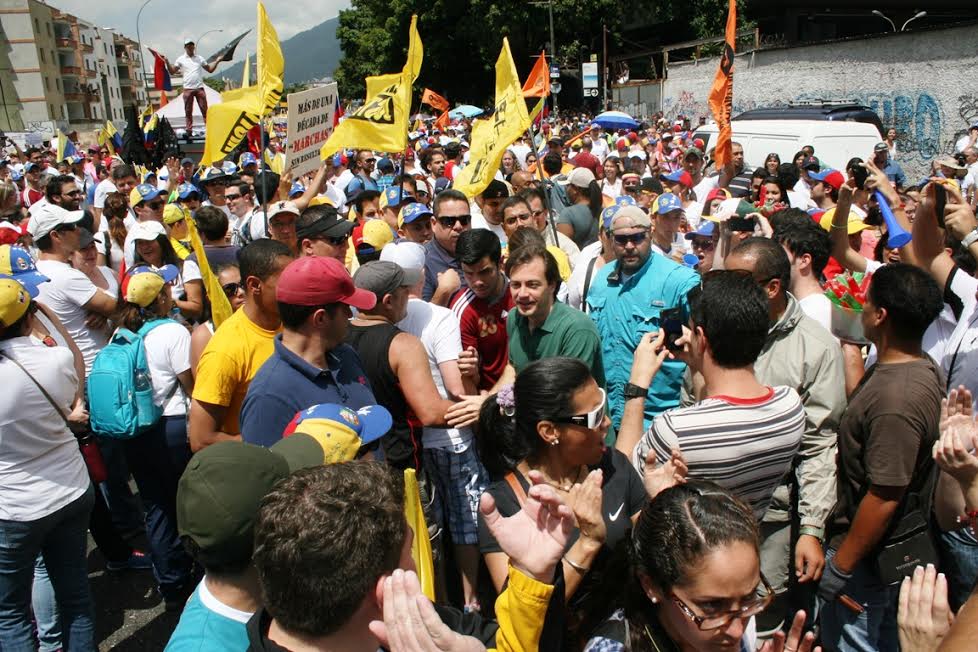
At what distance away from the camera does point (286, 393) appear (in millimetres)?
2787

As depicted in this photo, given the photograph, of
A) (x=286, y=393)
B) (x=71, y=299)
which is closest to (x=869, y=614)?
(x=286, y=393)

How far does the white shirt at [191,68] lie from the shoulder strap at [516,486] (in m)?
17.9

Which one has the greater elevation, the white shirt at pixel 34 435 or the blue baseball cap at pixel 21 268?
the blue baseball cap at pixel 21 268

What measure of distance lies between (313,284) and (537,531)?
1.44 metres

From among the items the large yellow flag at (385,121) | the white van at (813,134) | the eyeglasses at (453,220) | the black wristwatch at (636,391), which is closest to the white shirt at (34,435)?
the black wristwatch at (636,391)

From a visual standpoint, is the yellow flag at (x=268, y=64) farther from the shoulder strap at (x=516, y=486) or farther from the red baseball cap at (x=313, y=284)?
the shoulder strap at (x=516, y=486)

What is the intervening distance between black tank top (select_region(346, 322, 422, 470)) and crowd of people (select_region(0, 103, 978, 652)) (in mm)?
13

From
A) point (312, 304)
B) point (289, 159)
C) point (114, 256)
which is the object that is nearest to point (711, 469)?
point (312, 304)

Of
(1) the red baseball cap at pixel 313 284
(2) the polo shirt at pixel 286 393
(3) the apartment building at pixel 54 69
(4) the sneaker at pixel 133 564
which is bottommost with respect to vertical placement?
(4) the sneaker at pixel 133 564

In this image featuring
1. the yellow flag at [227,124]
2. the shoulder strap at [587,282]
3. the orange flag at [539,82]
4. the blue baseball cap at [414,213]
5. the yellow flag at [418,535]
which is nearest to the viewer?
the yellow flag at [418,535]

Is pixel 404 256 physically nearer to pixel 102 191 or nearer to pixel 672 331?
pixel 672 331

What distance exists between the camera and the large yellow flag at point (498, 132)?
237 inches

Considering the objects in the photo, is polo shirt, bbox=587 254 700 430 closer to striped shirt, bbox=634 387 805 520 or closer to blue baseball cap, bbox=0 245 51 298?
striped shirt, bbox=634 387 805 520

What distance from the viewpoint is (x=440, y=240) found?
17.8 ft
